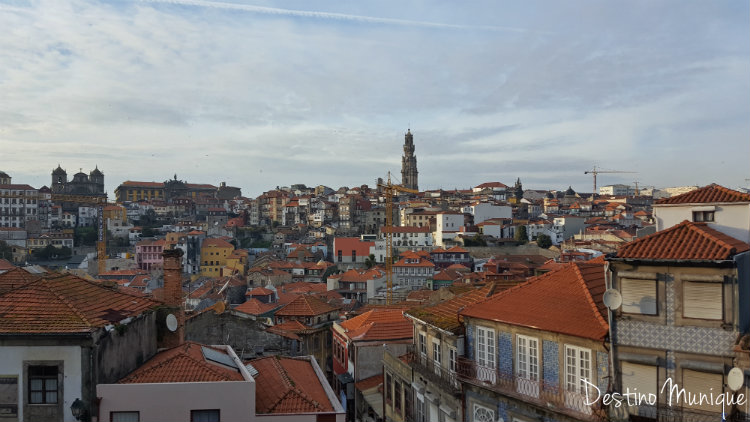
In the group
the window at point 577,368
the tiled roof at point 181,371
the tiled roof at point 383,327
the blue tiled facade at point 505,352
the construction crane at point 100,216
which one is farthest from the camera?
the construction crane at point 100,216

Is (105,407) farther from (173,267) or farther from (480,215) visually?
(480,215)

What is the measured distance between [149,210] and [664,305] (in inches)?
5899

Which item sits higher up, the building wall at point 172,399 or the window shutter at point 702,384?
the window shutter at point 702,384

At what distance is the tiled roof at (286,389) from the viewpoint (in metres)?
13.5

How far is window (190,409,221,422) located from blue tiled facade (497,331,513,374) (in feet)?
22.0

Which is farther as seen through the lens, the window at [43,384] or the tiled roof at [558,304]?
the tiled roof at [558,304]

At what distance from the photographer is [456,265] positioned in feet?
253

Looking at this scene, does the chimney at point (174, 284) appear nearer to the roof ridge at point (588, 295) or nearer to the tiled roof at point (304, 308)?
the roof ridge at point (588, 295)

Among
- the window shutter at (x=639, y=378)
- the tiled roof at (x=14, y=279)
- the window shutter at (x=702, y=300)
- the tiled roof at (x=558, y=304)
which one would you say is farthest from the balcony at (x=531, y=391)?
the tiled roof at (x=14, y=279)

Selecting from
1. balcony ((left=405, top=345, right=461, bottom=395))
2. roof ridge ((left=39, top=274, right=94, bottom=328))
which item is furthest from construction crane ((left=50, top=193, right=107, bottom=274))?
roof ridge ((left=39, top=274, right=94, bottom=328))

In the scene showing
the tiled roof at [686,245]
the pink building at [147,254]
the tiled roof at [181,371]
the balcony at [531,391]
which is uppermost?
the tiled roof at [686,245]

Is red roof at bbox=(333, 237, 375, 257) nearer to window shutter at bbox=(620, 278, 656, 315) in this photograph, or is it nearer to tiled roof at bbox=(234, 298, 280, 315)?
tiled roof at bbox=(234, 298, 280, 315)

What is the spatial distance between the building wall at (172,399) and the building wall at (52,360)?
527 mm

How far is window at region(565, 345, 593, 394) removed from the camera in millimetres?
12203
